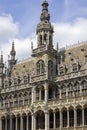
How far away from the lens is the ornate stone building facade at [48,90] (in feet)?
277

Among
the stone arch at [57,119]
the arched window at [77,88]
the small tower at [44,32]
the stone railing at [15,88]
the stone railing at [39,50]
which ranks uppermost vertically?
the small tower at [44,32]

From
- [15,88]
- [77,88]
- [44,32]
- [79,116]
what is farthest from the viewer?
[15,88]

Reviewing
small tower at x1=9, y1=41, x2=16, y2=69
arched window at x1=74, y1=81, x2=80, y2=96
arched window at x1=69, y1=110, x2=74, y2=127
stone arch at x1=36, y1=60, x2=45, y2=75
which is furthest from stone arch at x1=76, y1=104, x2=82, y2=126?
small tower at x1=9, y1=41, x2=16, y2=69

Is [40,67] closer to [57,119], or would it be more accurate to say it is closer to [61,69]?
[61,69]

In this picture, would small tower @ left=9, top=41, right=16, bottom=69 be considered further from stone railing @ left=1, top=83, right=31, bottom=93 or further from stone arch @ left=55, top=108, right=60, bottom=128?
stone arch @ left=55, top=108, right=60, bottom=128

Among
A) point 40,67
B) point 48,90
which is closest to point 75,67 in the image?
point 48,90

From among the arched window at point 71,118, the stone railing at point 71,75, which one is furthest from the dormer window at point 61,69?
the arched window at point 71,118

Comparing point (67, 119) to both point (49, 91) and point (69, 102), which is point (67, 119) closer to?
point (69, 102)

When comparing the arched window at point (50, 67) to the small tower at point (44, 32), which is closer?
the arched window at point (50, 67)

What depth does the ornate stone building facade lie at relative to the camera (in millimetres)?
84312

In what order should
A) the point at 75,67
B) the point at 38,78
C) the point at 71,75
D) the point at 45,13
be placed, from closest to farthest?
the point at 71,75 < the point at 75,67 < the point at 38,78 < the point at 45,13

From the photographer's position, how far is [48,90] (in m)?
89.4

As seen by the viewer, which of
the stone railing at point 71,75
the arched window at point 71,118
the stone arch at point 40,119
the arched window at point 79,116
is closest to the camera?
the arched window at point 79,116

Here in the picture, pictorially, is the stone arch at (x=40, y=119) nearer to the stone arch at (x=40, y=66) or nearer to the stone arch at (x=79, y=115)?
the stone arch at (x=40, y=66)
